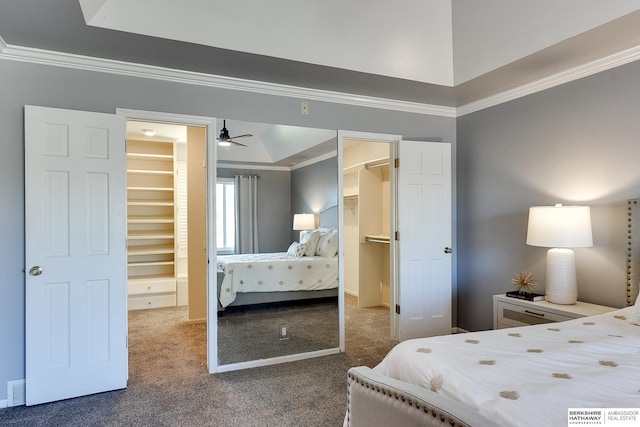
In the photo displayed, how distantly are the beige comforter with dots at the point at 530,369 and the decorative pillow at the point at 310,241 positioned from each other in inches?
81.0

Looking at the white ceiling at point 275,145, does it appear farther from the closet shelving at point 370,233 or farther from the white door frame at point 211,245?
the closet shelving at point 370,233

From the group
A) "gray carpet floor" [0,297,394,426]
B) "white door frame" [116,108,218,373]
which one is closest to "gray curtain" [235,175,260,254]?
"white door frame" [116,108,218,373]

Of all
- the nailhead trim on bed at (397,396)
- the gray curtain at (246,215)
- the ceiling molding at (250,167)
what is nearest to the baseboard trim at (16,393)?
the gray curtain at (246,215)

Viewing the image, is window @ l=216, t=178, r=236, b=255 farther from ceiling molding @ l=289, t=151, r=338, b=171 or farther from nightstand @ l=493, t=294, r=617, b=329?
nightstand @ l=493, t=294, r=617, b=329

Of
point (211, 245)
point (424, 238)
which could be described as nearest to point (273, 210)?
point (211, 245)

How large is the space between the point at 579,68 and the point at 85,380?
4373mm

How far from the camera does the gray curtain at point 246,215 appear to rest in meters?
3.51

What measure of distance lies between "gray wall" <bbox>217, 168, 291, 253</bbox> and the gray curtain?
5cm

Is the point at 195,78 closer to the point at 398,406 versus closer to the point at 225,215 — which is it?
the point at 225,215

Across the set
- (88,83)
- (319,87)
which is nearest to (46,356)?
(88,83)

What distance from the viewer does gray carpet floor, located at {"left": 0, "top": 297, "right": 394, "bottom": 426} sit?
244 cm

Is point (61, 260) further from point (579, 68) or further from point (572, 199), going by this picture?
point (579, 68)

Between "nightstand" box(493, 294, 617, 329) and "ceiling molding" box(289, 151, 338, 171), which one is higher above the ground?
"ceiling molding" box(289, 151, 338, 171)

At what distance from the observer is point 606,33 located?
97.6 inches
